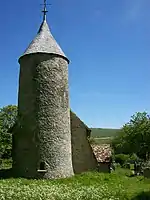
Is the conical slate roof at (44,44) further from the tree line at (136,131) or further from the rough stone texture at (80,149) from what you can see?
the tree line at (136,131)

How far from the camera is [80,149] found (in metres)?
31.4

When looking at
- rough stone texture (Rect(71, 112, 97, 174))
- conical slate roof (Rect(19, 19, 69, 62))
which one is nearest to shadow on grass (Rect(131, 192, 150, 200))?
rough stone texture (Rect(71, 112, 97, 174))

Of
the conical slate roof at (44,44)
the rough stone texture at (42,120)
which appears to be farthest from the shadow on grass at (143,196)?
the conical slate roof at (44,44)

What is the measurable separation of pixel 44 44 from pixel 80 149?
36.8ft

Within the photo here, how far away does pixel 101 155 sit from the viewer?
3462cm

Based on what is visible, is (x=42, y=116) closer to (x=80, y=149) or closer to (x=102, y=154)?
(x=80, y=149)

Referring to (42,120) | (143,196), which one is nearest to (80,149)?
(42,120)

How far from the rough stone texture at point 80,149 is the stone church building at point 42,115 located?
10.7ft

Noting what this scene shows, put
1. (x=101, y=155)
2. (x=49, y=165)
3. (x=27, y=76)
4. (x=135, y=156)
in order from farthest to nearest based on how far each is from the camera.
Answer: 1. (x=135, y=156)
2. (x=101, y=155)
3. (x=27, y=76)
4. (x=49, y=165)

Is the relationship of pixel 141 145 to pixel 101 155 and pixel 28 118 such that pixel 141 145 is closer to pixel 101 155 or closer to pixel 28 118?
pixel 101 155

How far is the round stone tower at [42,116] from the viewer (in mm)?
26156

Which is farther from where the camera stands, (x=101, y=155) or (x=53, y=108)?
(x=101, y=155)

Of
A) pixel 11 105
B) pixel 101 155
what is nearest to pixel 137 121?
pixel 11 105

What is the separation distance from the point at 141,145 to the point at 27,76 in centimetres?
4512
